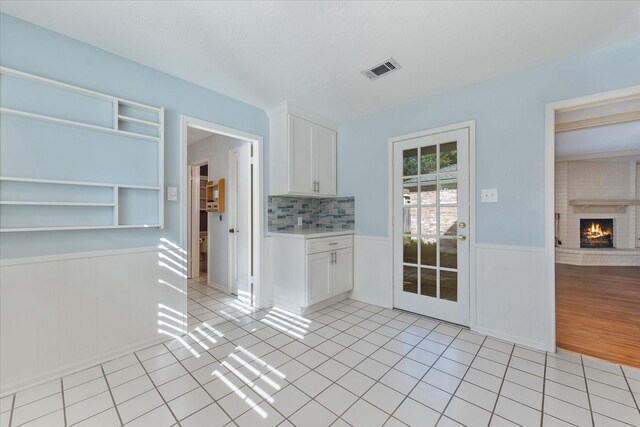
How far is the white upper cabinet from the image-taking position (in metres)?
3.11

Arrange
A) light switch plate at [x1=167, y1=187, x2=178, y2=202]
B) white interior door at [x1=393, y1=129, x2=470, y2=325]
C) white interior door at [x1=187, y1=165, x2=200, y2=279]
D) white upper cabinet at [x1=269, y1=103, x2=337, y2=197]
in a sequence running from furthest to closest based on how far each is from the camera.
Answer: white interior door at [x1=187, y1=165, x2=200, y2=279], white upper cabinet at [x1=269, y1=103, x2=337, y2=197], white interior door at [x1=393, y1=129, x2=470, y2=325], light switch plate at [x1=167, y1=187, x2=178, y2=202]

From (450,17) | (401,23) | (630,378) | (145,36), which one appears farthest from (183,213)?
(630,378)

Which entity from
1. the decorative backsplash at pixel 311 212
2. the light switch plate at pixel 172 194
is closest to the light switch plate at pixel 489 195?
the decorative backsplash at pixel 311 212

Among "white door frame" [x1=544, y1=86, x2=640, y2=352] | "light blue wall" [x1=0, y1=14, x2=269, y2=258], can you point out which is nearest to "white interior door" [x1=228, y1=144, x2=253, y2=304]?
"light blue wall" [x1=0, y1=14, x2=269, y2=258]

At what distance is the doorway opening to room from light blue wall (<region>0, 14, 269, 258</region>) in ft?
0.48

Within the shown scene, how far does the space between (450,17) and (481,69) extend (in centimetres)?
85

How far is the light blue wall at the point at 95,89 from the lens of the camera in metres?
1.74

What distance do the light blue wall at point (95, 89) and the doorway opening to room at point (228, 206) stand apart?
0.15m

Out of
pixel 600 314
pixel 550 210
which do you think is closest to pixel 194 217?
pixel 550 210

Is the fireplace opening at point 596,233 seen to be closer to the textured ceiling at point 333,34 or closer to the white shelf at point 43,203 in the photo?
the textured ceiling at point 333,34

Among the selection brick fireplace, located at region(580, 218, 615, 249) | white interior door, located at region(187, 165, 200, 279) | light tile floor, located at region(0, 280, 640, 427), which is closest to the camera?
light tile floor, located at region(0, 280, 640, 427)

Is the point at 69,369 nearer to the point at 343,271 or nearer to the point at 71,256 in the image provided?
the point at 71,256

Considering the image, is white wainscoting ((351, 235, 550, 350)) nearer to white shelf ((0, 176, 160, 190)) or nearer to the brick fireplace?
white shelf ((0, 176, 160, 190))

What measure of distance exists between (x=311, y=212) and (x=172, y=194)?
197cm
